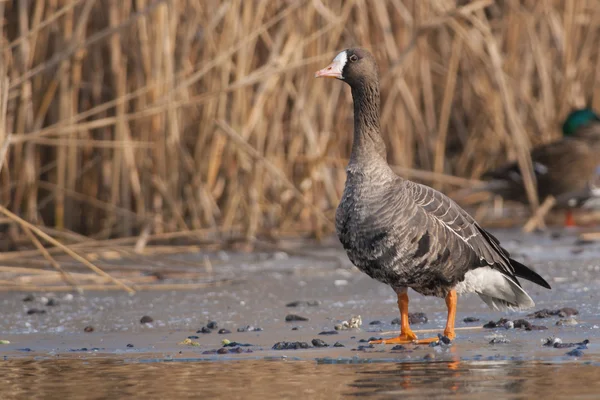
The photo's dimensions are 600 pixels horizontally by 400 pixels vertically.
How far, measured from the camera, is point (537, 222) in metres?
10.5

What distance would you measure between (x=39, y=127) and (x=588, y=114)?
580 centimetres

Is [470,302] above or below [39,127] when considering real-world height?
below

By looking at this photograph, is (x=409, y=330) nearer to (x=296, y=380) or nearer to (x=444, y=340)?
(x=444, y=340)

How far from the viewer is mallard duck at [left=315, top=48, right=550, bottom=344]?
5.16 metres

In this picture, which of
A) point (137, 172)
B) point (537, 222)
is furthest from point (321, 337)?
point (537, 222)

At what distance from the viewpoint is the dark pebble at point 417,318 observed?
228 inches

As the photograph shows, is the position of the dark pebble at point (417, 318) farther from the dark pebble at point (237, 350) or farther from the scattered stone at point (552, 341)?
the dark pebble at point (237, 350)

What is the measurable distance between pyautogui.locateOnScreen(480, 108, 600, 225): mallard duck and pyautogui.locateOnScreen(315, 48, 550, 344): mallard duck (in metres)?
5.58

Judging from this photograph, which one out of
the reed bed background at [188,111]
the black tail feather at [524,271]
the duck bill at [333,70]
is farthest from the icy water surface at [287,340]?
the duck bill at [333,70]

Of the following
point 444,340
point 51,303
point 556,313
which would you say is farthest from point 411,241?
point 51,303

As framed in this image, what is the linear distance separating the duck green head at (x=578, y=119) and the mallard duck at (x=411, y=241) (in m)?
5.98

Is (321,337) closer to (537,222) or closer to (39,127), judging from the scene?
(39,127)

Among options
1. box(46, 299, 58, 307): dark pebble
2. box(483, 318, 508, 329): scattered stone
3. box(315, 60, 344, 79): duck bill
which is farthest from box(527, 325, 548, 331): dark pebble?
box(46, 299, 58, 307): dark pebble

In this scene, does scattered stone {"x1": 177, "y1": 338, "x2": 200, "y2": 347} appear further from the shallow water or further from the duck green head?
the duck green head
